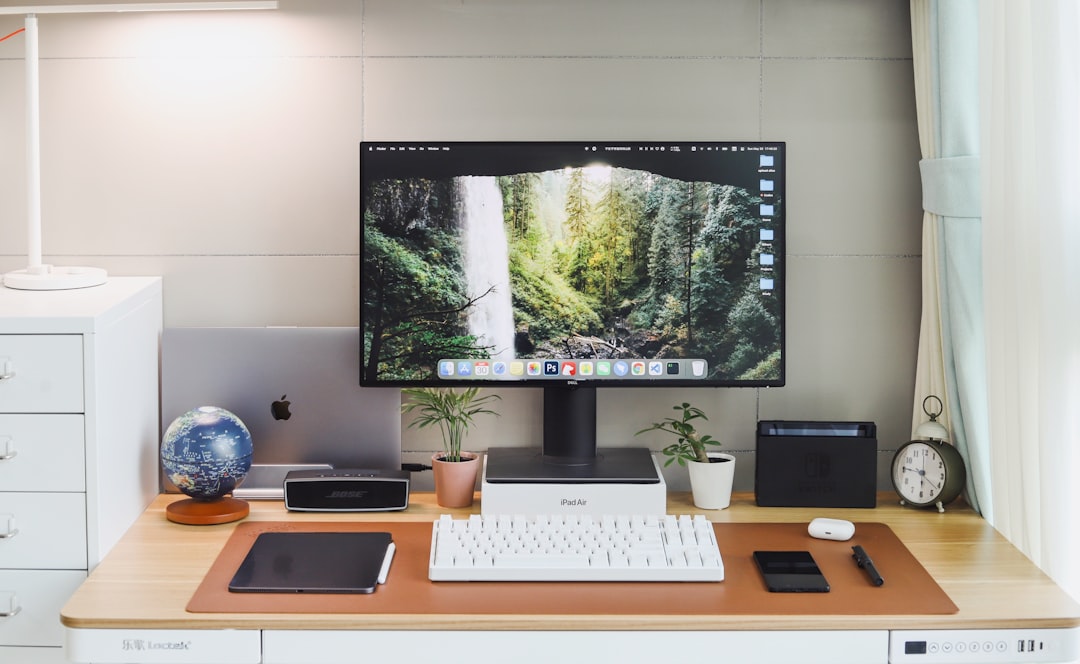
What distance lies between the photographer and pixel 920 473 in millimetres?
1812

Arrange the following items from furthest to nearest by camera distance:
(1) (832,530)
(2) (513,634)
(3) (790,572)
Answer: (1) (832,530)
(3) (790,572)
(2) (513,634)

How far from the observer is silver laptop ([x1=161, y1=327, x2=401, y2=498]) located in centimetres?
190

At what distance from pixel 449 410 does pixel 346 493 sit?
25 cm

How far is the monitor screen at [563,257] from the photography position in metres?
1.78

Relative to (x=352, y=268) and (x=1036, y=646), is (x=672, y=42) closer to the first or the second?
(x=352, y=268)

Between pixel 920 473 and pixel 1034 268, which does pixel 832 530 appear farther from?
pixel 1034 268

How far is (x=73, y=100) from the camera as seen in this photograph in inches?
75.2

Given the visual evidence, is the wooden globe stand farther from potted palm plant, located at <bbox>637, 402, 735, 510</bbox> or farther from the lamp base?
potted palm plant, located at <bbox>637, 402, 735, 510</bbox>

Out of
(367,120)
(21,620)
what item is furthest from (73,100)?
(21,620)

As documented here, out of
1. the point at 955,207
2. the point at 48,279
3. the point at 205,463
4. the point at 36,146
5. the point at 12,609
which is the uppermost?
the point at 36,146

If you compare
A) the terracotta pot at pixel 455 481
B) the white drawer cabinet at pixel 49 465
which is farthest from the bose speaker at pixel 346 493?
the white drawer cabinet at pixel 49 465

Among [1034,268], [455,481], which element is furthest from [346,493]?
[1034,268]

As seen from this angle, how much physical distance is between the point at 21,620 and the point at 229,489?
14.1 inches

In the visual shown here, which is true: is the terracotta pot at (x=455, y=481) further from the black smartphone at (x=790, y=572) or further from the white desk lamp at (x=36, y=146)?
the white desk lamp at (x=36, y=146)
